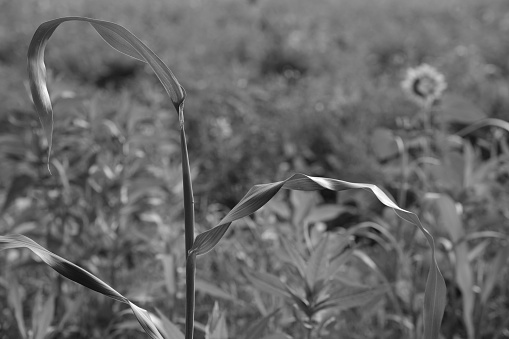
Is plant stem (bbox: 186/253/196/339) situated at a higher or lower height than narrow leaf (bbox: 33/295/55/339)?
higher

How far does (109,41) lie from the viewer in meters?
0.92

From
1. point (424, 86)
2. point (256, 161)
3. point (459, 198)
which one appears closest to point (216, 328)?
point (459, 198)

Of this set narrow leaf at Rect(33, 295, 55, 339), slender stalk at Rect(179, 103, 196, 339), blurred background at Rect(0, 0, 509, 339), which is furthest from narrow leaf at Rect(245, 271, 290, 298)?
narrow leaf at Rect(33, 295, 55, 339)

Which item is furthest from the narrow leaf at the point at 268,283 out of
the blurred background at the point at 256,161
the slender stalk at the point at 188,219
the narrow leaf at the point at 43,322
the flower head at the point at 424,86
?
the flower head at the point at 424,86

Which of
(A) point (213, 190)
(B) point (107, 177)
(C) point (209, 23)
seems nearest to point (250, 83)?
(A) point (213, 190)

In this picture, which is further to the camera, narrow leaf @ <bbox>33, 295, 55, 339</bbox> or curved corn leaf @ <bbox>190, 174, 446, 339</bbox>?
narrow leaf @ <bbox>33, 295, 55, 339</bbox>

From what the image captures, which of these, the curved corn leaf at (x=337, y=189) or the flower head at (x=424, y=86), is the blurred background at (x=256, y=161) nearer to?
the flower head at (x=424, y=86)

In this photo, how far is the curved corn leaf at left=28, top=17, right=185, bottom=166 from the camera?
88 cm

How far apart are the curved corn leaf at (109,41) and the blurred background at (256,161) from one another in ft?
1.52

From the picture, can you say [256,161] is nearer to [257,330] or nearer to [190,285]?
[257,330]

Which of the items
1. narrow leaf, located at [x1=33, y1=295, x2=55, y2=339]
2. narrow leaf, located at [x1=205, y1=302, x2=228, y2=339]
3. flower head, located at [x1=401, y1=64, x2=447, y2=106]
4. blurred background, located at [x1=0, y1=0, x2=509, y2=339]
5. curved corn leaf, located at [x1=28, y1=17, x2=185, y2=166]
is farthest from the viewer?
flower head, located at [x1=401, y1=64, x2=447, y2=106]

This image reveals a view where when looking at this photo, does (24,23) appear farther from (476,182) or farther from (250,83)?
(476,182)

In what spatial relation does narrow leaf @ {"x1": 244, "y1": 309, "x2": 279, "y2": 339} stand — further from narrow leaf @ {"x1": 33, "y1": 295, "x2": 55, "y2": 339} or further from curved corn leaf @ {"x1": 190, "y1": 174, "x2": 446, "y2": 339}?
narrow leaf @ {"x1": 33, "y1": 295, "x2": 55, "y2": 339}

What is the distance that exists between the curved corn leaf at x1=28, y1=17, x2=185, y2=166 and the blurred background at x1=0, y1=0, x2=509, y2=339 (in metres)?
0.46
